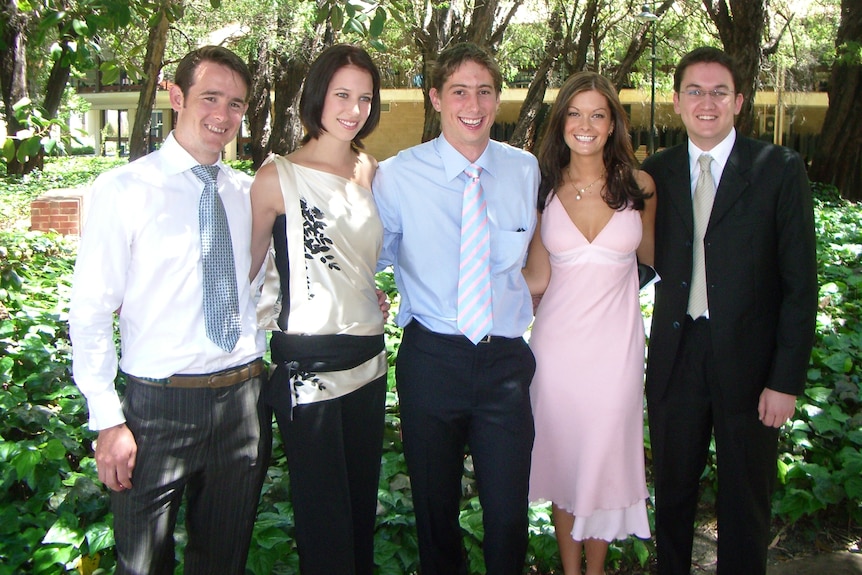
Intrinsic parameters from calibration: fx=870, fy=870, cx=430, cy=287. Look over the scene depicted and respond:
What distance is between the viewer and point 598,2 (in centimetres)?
1947

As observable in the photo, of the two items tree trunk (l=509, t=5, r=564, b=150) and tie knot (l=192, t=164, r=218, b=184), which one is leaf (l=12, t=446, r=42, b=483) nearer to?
tie knot (l=192, t=164, r=218, b=184)

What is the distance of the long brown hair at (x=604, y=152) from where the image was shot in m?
3.56

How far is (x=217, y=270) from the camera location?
9.32 feet

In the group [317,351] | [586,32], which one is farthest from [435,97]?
[586,32]

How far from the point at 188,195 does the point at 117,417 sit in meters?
0.74

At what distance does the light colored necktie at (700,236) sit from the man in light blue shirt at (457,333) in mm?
683

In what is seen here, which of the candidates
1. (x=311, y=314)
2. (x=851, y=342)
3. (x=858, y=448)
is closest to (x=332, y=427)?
(x=311, y=314)

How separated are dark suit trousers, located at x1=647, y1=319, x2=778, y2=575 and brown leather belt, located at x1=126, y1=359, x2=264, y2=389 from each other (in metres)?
1.68

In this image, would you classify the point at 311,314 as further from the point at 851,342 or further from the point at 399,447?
the point at 851,342

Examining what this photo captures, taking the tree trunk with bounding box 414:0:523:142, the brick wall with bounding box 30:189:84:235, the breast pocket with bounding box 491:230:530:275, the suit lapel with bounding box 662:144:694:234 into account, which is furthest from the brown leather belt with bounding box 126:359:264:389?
the tree trunk with bounding box 414:0:523:142

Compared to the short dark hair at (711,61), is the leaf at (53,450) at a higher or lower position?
lower

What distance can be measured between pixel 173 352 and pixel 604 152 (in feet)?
6.41

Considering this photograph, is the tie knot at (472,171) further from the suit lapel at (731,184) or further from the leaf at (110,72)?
the leaf at (110,72)

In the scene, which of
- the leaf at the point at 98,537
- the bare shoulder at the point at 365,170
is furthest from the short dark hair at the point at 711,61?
the leaf at the point at 98,537
